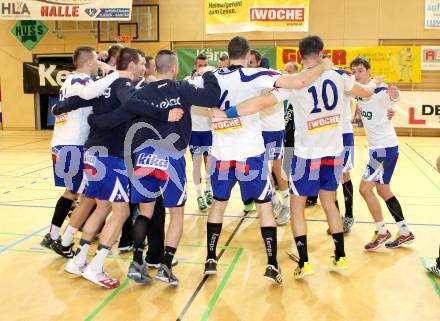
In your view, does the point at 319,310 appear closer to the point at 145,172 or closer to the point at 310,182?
the point at 310,182

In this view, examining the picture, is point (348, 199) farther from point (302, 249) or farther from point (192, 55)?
point (192, 55)

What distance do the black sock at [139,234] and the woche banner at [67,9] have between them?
13045 mm

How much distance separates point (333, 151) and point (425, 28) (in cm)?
1363

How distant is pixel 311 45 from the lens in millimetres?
4141

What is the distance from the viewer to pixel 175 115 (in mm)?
3900

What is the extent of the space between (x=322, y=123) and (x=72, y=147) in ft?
8.27

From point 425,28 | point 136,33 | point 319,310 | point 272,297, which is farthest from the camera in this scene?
point 136,33

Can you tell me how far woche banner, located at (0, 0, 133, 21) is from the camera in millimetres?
15875

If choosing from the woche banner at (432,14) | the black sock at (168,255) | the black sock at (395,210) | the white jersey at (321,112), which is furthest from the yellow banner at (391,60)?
the black sock at (168,255)

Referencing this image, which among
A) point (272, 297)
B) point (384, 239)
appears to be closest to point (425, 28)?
point (384, 239)

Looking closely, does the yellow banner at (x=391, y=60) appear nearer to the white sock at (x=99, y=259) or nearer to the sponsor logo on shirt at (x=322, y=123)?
the sponsor logo on shirt at (x=322, y=123)

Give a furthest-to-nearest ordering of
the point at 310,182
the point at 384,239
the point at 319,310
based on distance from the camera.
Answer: the point at 384,239 → the point at 310,182 → the point at 319,310

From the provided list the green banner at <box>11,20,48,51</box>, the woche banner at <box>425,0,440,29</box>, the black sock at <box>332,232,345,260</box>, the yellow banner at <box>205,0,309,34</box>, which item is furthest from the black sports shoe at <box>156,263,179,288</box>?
the green banner at <box>11,20,48,51</box>

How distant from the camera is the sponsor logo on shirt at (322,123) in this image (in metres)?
4.33
